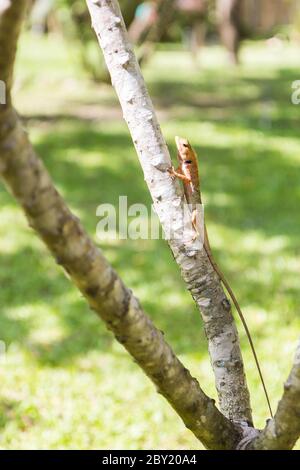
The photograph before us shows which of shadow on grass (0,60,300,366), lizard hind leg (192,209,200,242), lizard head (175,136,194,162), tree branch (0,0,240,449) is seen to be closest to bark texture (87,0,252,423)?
lizard hind leg (192,209,200,242)

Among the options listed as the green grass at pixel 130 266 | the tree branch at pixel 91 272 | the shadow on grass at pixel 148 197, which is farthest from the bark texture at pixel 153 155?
the shadow on grass at pixel 148 197

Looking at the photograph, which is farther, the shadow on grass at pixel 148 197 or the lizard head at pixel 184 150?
the shadow on grass at pixel 148 197

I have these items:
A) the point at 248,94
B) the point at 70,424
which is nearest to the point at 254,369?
the point at 70,424

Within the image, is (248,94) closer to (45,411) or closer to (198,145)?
(198,145)

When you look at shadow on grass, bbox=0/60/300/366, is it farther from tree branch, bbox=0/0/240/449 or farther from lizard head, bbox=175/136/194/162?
tree branch, bbox=0/0/240/449

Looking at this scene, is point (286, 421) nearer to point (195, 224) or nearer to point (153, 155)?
point (195, 224)

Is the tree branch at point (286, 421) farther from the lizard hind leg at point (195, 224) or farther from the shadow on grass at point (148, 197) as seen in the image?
the shadow on grass at point (148, 197)

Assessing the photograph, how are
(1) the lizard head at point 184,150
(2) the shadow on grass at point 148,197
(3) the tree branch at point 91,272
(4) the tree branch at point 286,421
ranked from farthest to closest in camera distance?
(2) the shadow on grass at point 148,197 < (1) the lizard head at point 184,150 < (4) the tree branch at point 286,421 < (3) the tree branch at point 91,272
